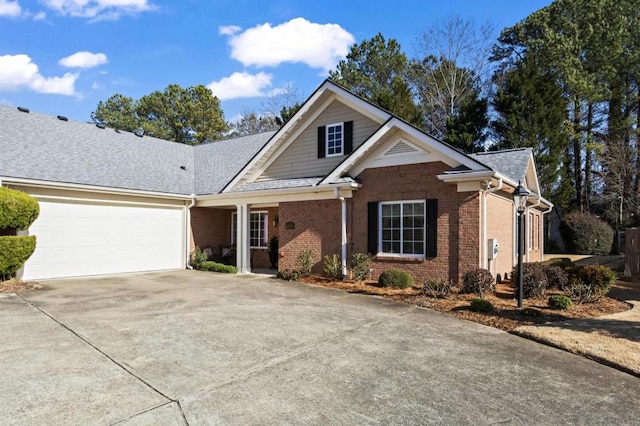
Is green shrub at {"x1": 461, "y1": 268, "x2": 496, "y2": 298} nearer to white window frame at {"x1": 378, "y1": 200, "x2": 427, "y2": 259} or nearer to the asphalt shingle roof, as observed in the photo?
white window frame at {"x1": 378, "y1": 200, "x2": 427, "y2": 259}

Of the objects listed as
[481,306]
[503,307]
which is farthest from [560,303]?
[481,306]

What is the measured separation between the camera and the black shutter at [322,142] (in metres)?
14.9

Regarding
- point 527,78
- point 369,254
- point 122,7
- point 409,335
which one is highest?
point 527,78

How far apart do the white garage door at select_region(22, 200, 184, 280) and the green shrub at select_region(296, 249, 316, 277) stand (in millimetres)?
6015

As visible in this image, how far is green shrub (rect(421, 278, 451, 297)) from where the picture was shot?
10297 mm

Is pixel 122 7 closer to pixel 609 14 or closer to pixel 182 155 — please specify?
pixel 182 155

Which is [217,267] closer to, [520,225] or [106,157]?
[106,157]

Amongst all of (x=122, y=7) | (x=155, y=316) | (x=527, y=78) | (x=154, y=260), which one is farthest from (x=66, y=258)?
(x=527, y=78)

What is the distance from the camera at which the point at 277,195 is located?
48.4ft

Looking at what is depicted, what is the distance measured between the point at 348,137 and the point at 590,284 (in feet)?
27.7

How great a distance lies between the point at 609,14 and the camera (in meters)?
27.4

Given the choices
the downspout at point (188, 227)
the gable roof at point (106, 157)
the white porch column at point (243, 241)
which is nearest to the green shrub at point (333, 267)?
the white porch column at point (243, 241)

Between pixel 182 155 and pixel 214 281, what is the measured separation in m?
9.73

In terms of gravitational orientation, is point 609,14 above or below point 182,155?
above
